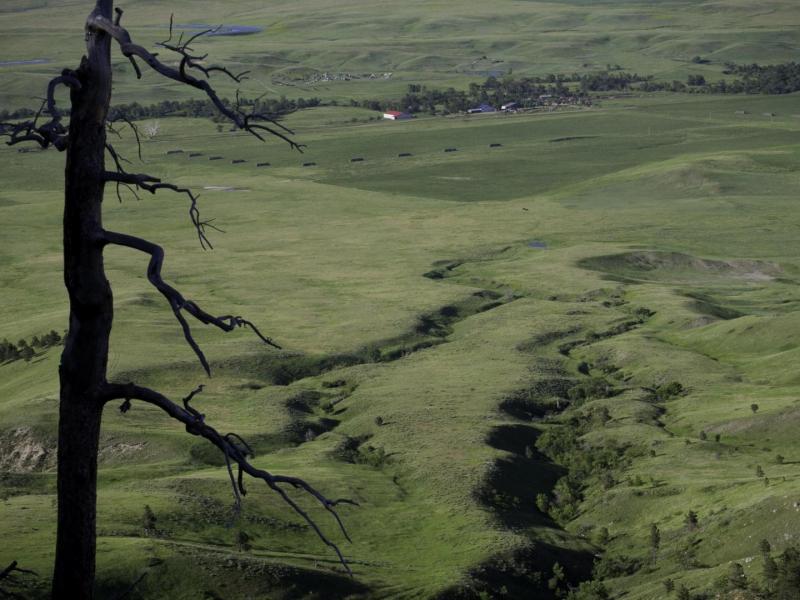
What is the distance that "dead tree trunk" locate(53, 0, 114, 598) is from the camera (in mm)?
8789

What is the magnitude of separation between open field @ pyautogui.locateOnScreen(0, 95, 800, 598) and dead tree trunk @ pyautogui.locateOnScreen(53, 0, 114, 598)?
22.3 metres

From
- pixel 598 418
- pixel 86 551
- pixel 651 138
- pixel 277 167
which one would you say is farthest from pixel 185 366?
pixel 651 138

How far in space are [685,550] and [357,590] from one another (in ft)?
34.3

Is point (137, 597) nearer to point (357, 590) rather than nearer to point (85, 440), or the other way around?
point (357, 590)

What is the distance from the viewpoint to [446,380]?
61062mm

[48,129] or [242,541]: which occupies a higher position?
[48,129]

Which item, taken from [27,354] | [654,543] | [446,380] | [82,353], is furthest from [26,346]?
[82,353]

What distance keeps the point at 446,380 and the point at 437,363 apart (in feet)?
14.5

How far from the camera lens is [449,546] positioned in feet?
128

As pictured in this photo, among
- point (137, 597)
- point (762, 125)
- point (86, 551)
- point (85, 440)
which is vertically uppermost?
point (85, 440)

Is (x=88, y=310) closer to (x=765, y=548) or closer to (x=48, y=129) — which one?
(x=48, y=129)

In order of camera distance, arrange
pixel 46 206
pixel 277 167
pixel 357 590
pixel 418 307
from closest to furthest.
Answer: pixel 357 590
pixel 418 307
pixel 46 206
pixel 277 167

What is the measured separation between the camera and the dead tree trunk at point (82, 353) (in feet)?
28.8

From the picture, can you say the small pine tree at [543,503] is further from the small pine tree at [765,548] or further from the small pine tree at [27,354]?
the small pine tree at [27,354]
